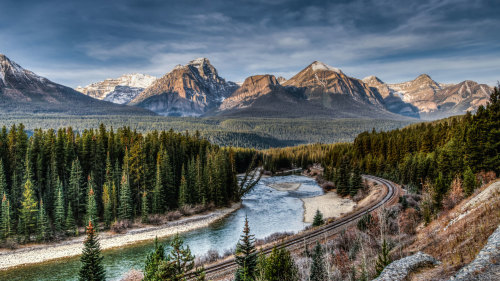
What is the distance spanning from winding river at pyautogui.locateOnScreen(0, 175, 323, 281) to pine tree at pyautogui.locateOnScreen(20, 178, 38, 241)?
928cm

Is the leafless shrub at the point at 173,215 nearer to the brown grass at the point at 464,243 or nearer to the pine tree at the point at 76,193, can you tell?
the pine tree at the point at 76,193

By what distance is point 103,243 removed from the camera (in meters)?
43.3

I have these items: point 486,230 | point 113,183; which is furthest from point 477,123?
point 113,183

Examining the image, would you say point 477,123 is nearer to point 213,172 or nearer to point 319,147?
point 213,172

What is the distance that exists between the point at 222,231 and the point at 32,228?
28918 mm

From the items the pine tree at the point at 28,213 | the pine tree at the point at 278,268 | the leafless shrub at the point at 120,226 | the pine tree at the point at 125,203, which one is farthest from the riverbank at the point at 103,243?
the pine tree at the point at 278,268

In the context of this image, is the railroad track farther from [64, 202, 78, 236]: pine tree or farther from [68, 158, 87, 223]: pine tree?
[68, 158, 87, 223]: pine tree

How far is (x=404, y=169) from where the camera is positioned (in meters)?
73.9

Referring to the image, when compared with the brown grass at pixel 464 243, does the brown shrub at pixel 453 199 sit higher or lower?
lower

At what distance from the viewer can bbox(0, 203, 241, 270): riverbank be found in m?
37.1

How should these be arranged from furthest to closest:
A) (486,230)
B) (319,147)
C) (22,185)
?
(319,147) < (22,185) < (486,230)

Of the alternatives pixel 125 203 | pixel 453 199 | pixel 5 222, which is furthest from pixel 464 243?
pixel 5 222

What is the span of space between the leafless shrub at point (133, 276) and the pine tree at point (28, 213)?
21364 mm

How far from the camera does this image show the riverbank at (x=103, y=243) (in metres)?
37.1
